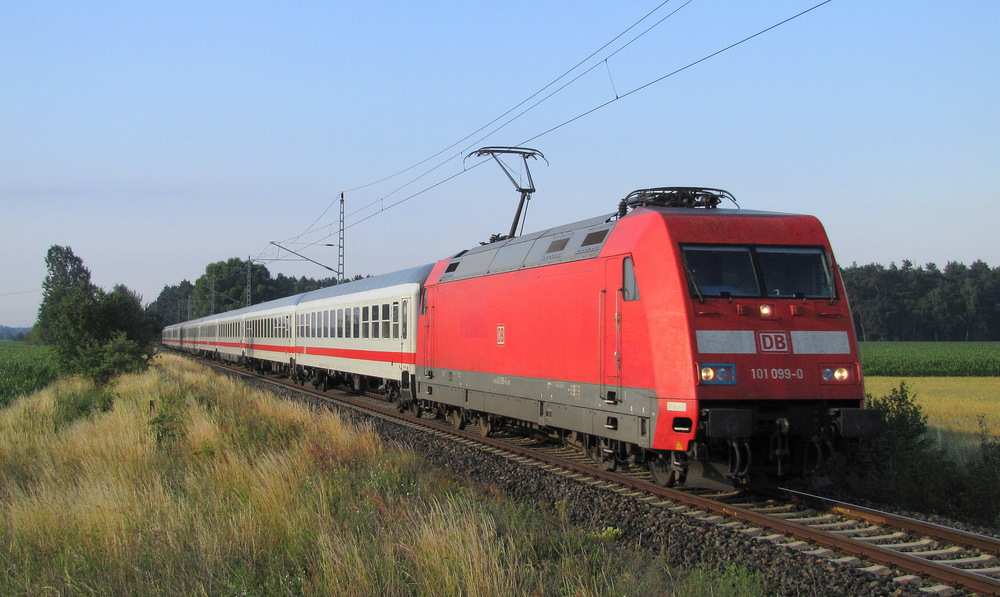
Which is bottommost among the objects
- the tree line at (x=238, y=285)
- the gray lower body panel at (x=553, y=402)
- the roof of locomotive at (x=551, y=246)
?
the gray lower body panel at (x=553, y=402)

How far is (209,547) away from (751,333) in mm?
→ 5634

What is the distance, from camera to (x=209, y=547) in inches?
226

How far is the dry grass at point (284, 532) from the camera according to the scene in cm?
502

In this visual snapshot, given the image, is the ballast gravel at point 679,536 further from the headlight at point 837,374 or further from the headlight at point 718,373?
the headlight at point 837,374

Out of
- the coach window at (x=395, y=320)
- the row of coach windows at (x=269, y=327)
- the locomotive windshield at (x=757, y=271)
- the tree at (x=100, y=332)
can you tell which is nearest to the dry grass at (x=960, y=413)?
the locomotive windshield at (x=757, y=271)

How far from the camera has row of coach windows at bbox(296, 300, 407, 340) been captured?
58.9 ft

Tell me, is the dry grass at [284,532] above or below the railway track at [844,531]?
above

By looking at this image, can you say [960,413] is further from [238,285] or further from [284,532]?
[238,285]

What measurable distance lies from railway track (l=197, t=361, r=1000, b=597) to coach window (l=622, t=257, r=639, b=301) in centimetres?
227

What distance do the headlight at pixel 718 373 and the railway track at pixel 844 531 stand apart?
4.31 ft

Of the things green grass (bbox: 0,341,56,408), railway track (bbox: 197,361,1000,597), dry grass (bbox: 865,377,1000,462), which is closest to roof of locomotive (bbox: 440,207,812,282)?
railway track (bbox: 197,361,1000,597)

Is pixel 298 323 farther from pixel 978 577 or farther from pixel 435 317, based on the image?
pixel 978 577

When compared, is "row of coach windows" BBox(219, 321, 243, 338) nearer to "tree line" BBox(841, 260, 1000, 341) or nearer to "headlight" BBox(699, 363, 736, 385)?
"headlight" BBox(699, 363, 736, 385)

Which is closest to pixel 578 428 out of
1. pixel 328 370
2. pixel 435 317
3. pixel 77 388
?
pixel 435 317
